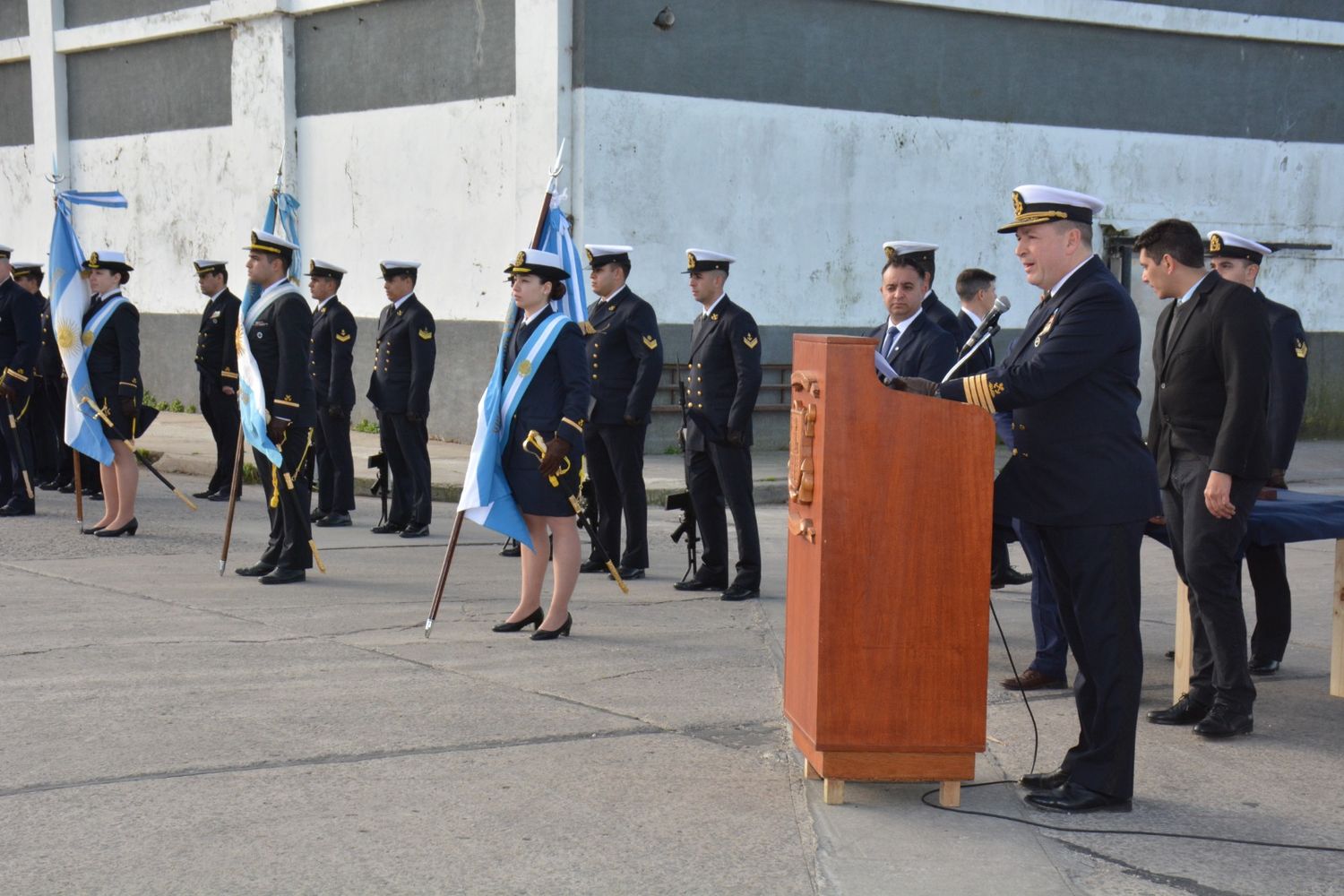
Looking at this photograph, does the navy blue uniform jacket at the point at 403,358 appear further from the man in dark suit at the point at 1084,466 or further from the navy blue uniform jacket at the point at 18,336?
the man in dark suit at the point at 1084,466

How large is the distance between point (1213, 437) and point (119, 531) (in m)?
8.16

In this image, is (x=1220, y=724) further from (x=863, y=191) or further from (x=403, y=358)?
(x=863, y=191)

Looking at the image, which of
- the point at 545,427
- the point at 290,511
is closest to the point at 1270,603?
the point at 545,427

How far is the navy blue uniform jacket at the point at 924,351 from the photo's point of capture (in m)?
7.71

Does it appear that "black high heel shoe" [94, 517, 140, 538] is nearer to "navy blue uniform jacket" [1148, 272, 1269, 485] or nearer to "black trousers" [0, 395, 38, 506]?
"black trousers" [0, 395, 38, 506]

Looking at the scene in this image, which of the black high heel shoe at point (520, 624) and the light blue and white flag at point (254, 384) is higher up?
the light blue and white flag at point (254, 384)

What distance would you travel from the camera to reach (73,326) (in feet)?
38.6

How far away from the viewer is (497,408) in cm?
801

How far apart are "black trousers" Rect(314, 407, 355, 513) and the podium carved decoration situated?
26.1ft

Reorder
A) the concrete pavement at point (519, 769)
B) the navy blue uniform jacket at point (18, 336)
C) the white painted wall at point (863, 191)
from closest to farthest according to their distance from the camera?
the concrete pavement at point (519, 769), the navy blue uniform jacket at point (18, 336), the white painted wall at point (863, 191)

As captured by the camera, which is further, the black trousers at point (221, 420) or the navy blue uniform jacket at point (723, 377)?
the black trousers at point (221, 420)

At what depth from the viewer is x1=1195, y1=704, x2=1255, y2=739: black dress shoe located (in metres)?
6.04

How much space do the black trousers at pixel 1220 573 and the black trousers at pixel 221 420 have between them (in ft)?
30.1

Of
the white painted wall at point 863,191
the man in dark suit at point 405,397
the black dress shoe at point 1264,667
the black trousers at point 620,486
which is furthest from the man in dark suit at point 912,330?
the white painted wall at point 863,191
